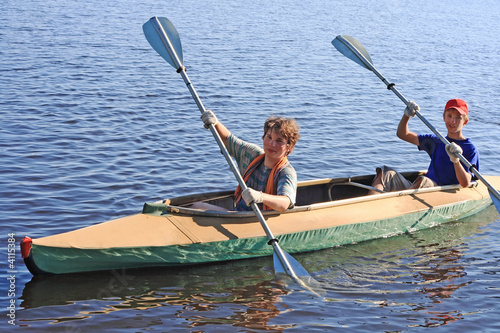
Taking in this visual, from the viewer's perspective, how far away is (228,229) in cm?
553

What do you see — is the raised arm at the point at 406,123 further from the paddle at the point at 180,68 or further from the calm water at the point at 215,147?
the paddle at the point at 180,68

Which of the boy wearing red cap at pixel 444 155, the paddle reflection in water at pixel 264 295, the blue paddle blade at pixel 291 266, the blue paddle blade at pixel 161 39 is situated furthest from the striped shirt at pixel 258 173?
the boy wearing red cap at pixel 444 155

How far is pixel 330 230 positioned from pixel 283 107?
5591 millimetres

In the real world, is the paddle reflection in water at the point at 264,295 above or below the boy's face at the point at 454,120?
below

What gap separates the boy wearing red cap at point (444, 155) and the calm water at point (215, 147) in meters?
0.57

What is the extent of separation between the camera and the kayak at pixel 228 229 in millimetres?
5031

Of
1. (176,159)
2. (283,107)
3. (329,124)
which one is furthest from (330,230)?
(283,107)

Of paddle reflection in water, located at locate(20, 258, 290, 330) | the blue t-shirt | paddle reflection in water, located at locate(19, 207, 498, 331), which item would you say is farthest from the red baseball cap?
paddle reflection in water, located at locate(20, 258, 290, 330)

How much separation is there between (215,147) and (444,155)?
345cm

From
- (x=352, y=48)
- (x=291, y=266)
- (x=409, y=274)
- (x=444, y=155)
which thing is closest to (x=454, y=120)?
(x=444, y=155)

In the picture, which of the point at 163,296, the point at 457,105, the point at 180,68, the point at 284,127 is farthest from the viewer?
the point at 457,105

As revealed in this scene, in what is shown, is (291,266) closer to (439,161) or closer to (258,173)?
(258,173)

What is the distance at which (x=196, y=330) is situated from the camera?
15.0 ft

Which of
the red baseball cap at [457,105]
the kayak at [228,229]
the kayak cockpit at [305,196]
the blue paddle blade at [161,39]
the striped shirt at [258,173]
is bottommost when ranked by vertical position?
the kayak at [228,229]
